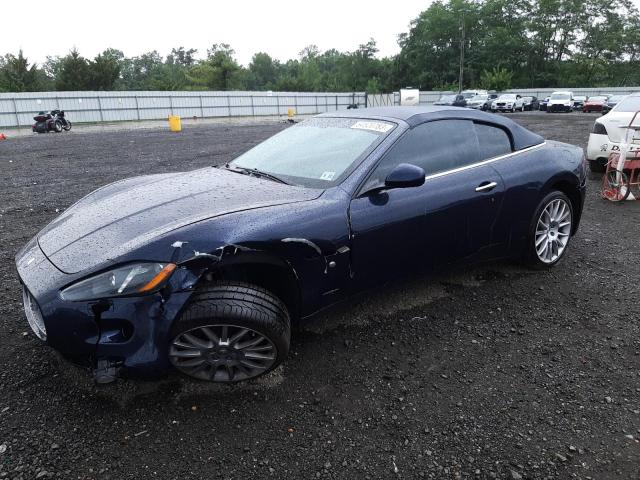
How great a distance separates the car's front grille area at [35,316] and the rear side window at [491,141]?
3.08 metres

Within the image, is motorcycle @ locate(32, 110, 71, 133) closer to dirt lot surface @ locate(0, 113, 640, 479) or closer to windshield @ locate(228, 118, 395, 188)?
dirt lot surface @ locate(0, 113, 640, 479)

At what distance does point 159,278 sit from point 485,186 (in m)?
2.39

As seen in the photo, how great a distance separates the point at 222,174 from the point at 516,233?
2342 mm

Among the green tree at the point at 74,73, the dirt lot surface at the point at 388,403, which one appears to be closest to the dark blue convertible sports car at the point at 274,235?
the dirt lot surface at the point at 388,403

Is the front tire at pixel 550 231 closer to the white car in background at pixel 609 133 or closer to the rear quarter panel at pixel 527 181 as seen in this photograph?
the rear quarter panel at pixel 527 181

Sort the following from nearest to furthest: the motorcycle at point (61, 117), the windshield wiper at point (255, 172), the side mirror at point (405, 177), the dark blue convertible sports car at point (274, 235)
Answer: the dark blue convertible sports car at point (274, 235), the side mirror at point (405, 177), the windshield wiper at point (255, 172), the motorcycle at point (61, 117)

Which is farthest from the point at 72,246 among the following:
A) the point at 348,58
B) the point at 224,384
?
the point at 348,58

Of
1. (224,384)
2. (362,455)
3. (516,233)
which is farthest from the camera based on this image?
(516,233)

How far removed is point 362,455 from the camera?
2.13 meters

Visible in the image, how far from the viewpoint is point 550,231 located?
4.06 meters

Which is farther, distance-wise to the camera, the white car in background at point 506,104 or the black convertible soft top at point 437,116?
the white car in background at point 506,104

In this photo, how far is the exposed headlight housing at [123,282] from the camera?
2168mm

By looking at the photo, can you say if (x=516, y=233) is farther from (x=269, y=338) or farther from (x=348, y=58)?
(x=348, y=58)

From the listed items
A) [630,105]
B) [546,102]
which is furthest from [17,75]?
[630,105]
